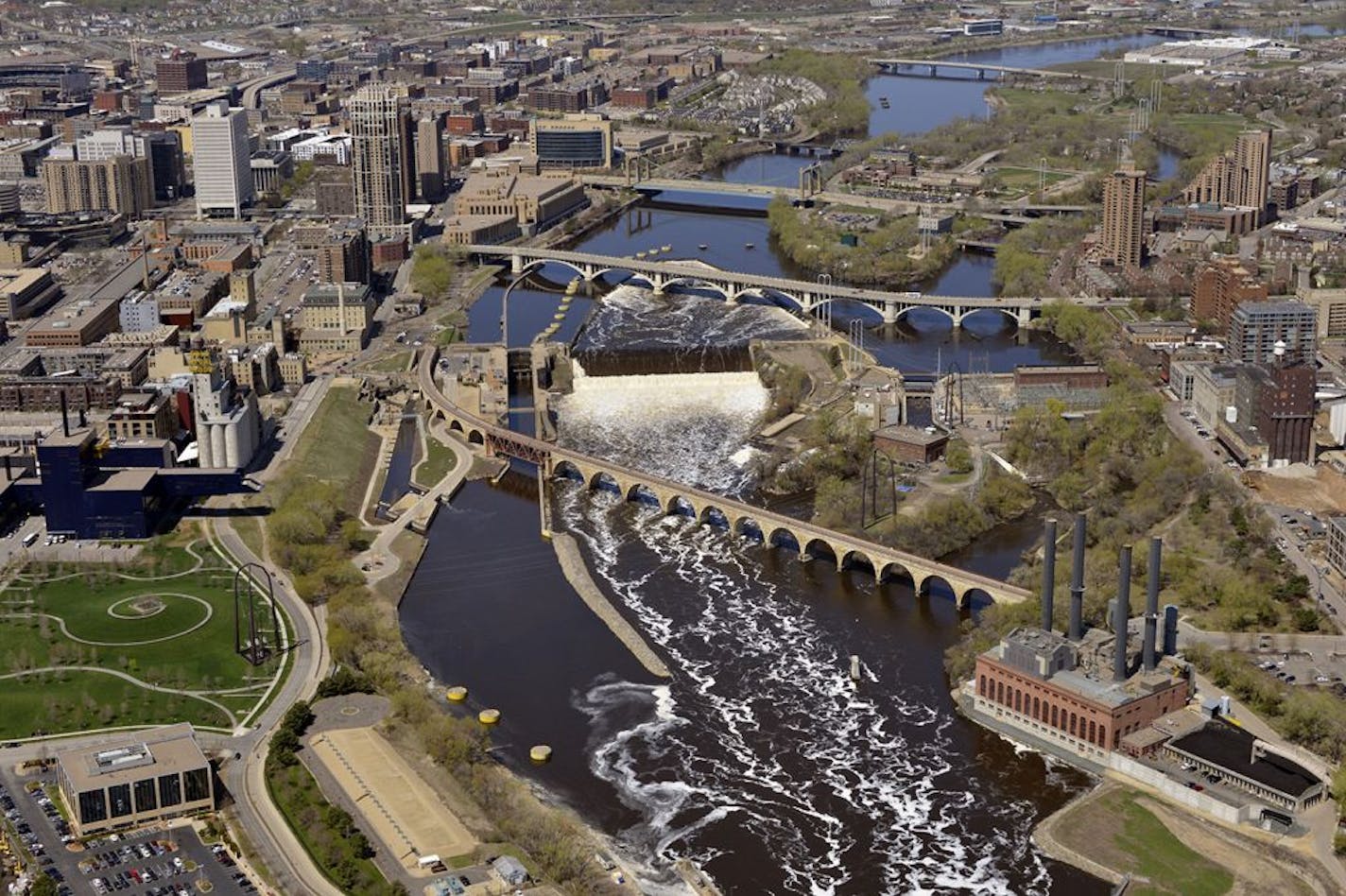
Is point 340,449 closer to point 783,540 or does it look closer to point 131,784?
point 783,540

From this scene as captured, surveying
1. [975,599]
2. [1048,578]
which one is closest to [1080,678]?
[1048,578]

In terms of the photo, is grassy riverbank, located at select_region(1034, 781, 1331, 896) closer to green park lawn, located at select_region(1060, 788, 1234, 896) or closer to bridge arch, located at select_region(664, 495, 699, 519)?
green park lawn, located at select_region(1060, 788, 1234, 896)

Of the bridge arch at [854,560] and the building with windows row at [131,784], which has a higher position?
the building with windows row at [131,784]

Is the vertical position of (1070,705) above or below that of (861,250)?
below

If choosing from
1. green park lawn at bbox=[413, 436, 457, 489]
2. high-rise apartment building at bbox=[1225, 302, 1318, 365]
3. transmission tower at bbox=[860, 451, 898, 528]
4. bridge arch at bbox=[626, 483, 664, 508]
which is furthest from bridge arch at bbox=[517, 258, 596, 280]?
transmission tower at bbox=[860, 451, 898, 528]

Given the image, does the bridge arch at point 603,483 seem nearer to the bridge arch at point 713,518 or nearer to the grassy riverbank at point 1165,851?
the bridge arch at point 713,518

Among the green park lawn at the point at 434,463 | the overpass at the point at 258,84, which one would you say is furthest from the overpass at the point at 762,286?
the overpass at the point at 258,84
